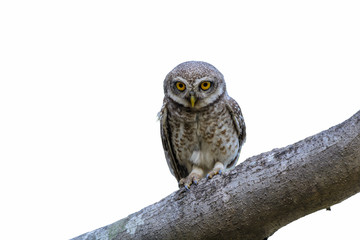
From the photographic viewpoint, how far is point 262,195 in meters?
3.04

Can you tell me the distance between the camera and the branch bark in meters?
2.79

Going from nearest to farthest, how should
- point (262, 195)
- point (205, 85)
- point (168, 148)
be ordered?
point (262, 195)
point (205, 85)
point (168, 148)

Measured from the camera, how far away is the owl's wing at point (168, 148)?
516cm

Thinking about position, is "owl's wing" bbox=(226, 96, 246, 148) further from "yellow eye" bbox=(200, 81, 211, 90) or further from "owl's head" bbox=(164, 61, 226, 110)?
"yellow eye" bbox=(200, 81, 211, 90)

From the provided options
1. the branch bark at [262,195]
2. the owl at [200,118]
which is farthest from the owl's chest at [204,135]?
the branch bark at [262,195]

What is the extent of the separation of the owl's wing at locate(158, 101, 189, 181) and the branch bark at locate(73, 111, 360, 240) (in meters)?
1.68

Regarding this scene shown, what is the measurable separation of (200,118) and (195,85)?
0.37 m

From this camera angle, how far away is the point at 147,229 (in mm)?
3477

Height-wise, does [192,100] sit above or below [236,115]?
above

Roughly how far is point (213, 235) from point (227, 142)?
1.88 metres

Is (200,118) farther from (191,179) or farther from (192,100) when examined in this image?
(191,179)

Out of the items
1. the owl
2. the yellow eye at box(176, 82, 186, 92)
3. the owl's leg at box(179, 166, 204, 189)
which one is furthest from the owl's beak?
the owl's leg at box(179, 166, 204, 189)

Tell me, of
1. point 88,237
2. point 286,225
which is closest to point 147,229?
point 88,237

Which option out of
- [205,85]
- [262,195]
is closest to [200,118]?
[205,85]
